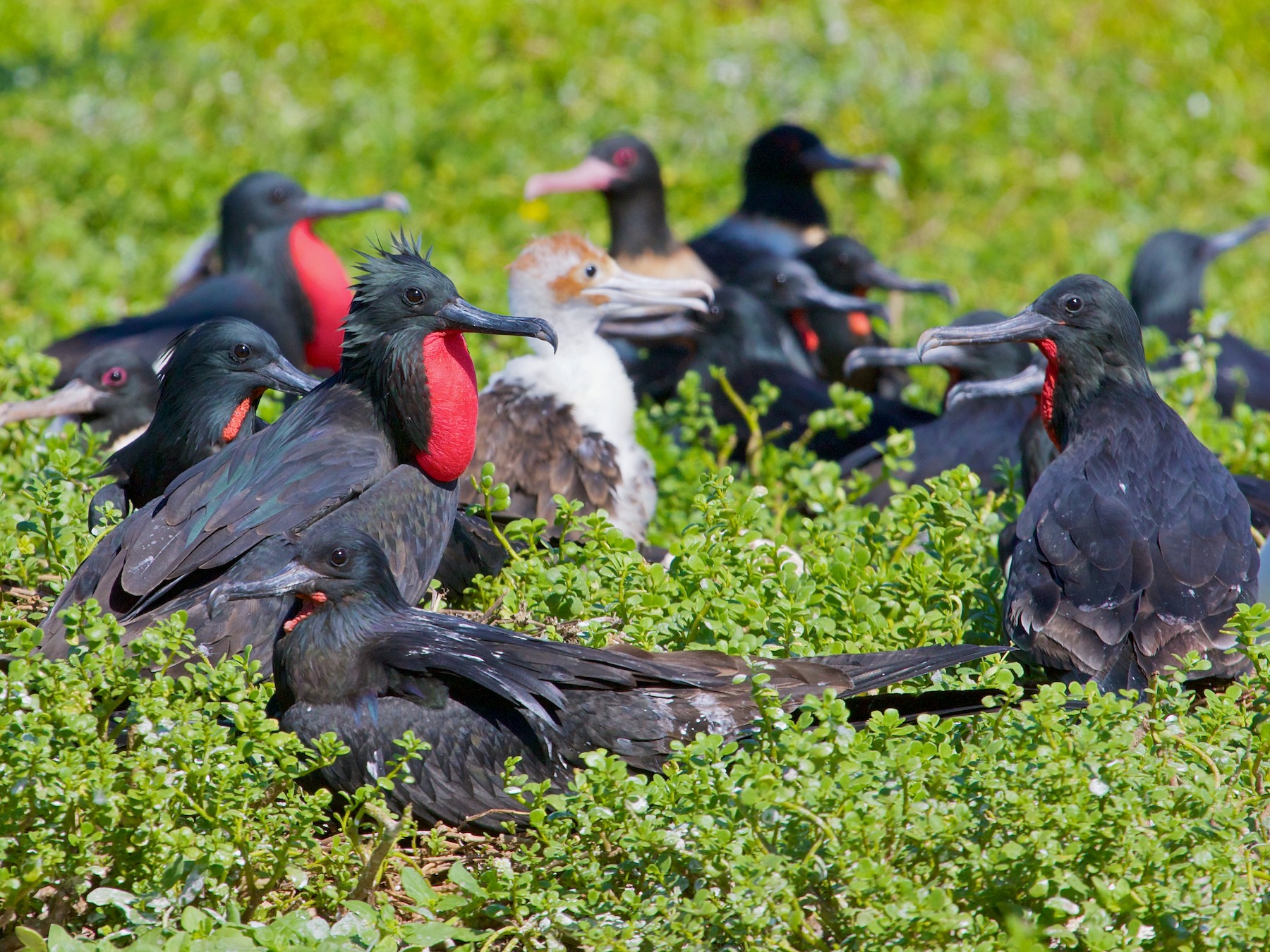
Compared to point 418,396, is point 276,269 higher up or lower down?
lower down

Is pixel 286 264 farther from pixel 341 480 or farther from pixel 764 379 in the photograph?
pixel 341 480

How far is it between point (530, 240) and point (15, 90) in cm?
491

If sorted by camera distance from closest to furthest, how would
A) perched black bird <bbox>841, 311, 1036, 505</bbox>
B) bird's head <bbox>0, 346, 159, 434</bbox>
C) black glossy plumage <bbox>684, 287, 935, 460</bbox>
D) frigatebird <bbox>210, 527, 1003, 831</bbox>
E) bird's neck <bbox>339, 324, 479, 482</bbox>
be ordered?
frigatebird <bbox>210, 527, 1003, 831</bbox> < bird's neck <bbox>339, 324, 479, 482</bbox> < bird's head <bbox>0, 346, 159, 434</bbox> < perched black bird <bbox>841, 311, 1036, 505</bbox> < black glossy plumage <bbox>684, 287, 935, 460</bbox>

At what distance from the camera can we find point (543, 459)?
4.57 metres

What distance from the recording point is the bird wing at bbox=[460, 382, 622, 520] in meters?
4.50

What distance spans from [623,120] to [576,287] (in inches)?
169

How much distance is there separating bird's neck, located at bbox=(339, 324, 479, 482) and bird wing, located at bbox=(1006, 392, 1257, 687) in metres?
1.30

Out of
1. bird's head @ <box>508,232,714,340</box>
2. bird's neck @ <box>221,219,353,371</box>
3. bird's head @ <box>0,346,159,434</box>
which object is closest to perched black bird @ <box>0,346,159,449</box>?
bird's head @ <box>0,346,159,434</box>

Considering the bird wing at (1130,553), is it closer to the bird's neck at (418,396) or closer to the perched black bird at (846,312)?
the bird's neck at (418,396)

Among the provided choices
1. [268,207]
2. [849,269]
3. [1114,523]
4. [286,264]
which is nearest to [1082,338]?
[1114,523]

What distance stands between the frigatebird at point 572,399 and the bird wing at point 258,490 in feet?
2.93

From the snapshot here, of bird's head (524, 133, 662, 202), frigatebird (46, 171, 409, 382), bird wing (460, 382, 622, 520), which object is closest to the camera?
bird wing (460, 382, 622, 520)

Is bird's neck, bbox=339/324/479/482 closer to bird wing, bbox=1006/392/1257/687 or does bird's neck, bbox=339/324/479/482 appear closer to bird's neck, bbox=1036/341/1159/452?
bird wing, bbox=1006/392/1257/687

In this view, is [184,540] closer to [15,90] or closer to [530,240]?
[530,240]
